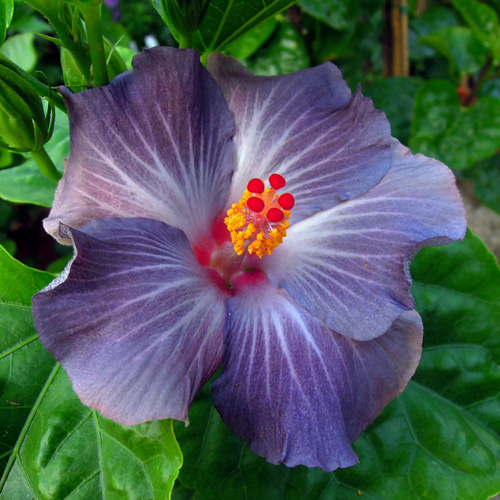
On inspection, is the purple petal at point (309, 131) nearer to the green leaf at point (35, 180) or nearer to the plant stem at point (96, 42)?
the plant stem at point (96, 42)

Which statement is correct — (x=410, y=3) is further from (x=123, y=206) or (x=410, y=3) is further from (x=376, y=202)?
(x=123, y=206)

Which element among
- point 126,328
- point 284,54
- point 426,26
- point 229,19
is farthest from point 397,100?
point 126,328

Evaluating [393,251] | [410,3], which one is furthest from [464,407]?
[410,3]

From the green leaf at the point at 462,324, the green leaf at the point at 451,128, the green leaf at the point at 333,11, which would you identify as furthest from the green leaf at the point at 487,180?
the green leaf at the point at 462,324

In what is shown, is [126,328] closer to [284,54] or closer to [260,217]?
[260,217]

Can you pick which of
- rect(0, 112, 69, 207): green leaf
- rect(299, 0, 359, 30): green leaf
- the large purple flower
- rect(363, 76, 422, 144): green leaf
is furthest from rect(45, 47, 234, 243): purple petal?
rect(363, 76, 422, 144): green leaf
